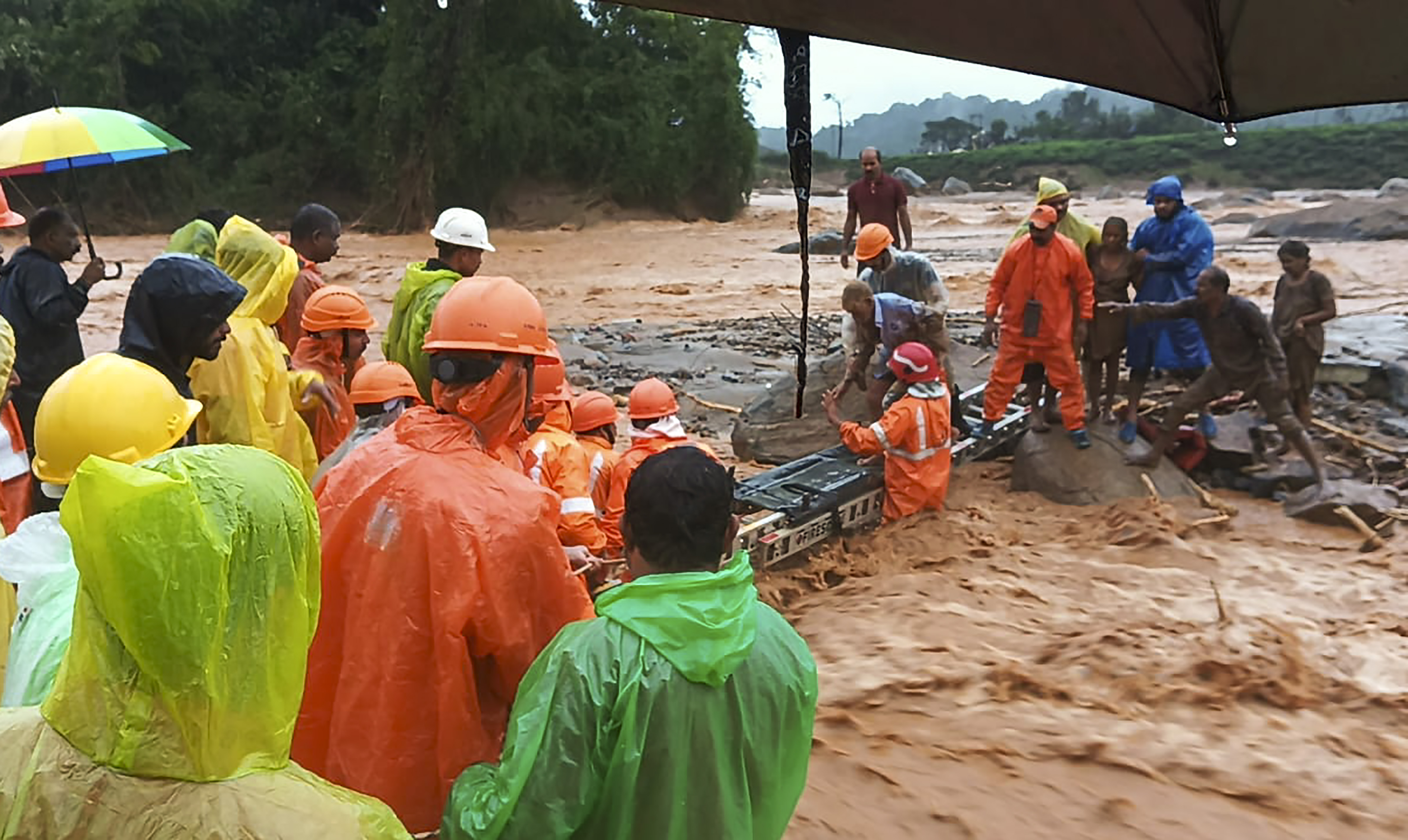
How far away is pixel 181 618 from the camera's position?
3.90 ft

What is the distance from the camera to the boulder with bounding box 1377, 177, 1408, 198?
21375 mm

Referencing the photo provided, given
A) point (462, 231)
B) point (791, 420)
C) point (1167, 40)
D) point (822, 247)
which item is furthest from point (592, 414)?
point (822, 247)

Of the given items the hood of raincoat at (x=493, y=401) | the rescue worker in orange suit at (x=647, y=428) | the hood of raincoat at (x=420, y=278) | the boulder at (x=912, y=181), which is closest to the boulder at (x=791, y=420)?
the rescue worker in orange suit at (x=647, y=428)

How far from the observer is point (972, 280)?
661 inches

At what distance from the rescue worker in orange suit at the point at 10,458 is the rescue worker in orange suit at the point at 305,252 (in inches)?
67.4

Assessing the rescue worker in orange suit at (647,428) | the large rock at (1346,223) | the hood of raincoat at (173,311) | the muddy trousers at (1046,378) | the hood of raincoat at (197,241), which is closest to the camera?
the hood of raincoat at (173,311)

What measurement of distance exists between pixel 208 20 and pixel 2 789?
28.6 metres

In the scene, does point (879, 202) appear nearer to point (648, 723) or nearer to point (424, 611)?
point (424, 611)

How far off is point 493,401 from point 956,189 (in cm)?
3728

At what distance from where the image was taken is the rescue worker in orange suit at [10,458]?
3271 mm

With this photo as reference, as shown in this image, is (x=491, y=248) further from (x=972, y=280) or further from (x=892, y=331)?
(x=972, y=280)

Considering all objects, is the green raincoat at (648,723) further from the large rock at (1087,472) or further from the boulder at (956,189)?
the boulder at (956,189)

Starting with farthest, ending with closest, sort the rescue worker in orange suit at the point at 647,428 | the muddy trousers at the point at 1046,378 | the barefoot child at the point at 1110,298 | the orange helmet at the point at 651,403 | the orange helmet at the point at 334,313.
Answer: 1. the barefoot child at the point at 1110,298
2. the muddy trousers at the point at 1046,378
3. the orange helmet at the point at 651,403
4. the orange helmet at the point at 334,313
5. the rescue worker in orange suit at the point at 647,428

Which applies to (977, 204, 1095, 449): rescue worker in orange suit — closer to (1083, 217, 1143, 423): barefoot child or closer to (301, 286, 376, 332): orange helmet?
(1083, 217, 1143, 423): barefoot child
